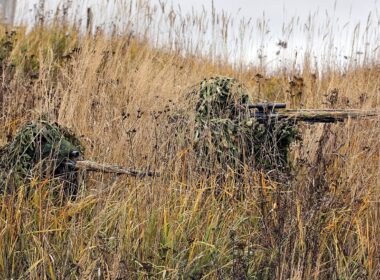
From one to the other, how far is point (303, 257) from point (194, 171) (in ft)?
3.44

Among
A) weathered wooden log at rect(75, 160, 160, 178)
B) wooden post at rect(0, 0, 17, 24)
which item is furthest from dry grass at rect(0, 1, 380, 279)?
wooden post at rect(0, 0, 17, 24)

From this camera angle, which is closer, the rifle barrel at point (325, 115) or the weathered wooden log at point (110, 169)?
the weathered wooden log at point (110, 169)

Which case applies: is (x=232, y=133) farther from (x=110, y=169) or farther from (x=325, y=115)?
(x=110, y=169)

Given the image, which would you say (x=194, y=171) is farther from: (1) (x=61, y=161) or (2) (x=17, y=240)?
(2) (x=17, y=240)

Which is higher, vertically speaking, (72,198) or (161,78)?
(161,78)

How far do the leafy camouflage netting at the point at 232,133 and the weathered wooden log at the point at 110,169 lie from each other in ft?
1.36

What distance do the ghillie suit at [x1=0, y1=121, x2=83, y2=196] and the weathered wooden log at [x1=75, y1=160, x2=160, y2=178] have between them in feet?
0.23

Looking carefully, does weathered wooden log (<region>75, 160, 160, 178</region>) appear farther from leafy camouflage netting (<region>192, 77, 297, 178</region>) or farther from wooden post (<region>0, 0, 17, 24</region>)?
wooden post (<region>0, 0, 17, 24</region>)

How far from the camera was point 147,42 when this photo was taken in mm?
8602

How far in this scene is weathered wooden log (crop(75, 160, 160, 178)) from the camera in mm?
3820

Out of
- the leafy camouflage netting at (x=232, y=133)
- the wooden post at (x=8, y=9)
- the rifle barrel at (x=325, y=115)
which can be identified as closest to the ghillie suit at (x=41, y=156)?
the leafy camouflage netting at (x=232, y=133)

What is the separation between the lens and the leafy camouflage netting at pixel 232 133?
4219 millimetres

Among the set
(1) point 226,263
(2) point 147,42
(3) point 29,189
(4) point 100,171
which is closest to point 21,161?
(3) point 29,189

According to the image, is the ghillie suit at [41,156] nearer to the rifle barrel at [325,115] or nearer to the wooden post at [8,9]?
the rifle barrel at [325,115]
